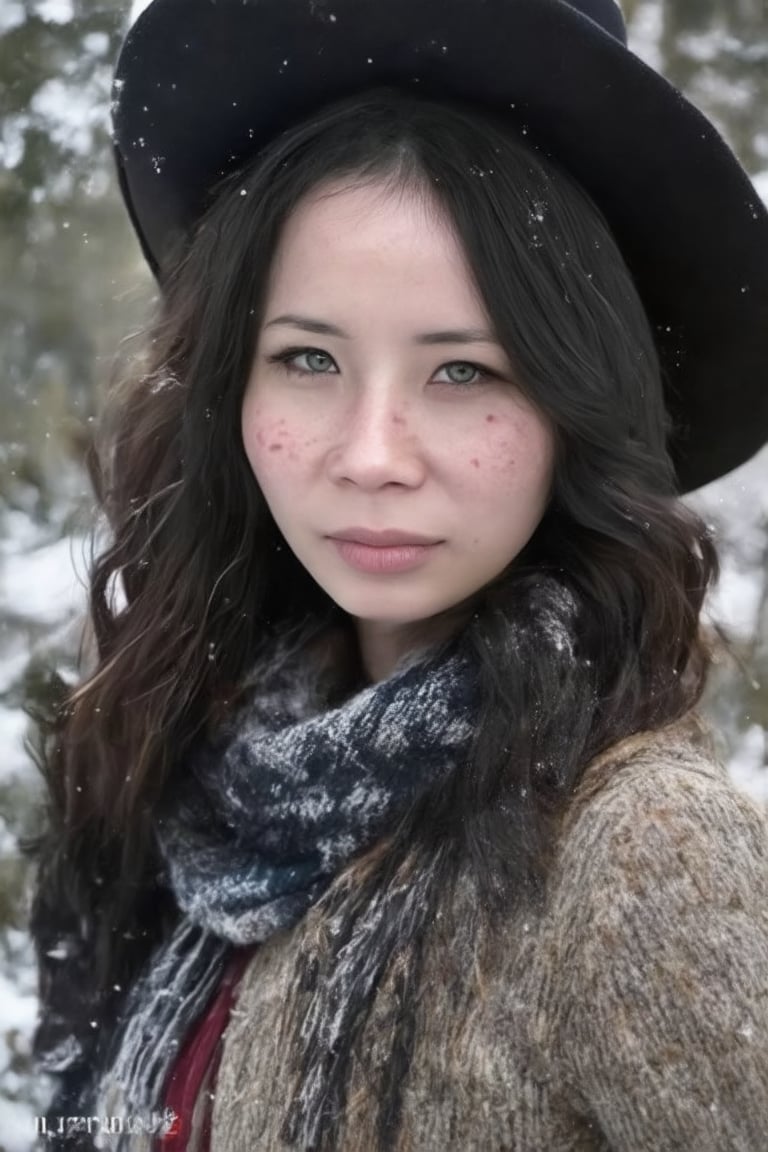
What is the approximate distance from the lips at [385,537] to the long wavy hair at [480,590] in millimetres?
111

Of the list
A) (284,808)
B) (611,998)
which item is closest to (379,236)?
(284,808)

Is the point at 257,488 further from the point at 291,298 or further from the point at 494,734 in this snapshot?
the point at 494,734

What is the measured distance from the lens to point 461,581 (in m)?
1.34

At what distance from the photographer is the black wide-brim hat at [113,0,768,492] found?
1.28 metres

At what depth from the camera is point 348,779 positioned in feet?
4.23

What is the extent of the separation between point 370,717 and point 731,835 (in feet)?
1.20

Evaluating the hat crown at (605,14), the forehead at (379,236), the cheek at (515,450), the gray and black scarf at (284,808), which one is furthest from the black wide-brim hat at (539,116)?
the gray and black scarf at (284,808)

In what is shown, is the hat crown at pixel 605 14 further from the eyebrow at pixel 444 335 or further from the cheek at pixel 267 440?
the cheek at pixel 267 440

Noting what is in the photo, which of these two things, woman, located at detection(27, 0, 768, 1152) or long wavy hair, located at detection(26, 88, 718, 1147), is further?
long wavy hair, located at detection(26, 88, 718, 1147)

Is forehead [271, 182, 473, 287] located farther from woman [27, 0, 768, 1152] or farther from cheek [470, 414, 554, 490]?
cheek [470, 414, 554, 490]

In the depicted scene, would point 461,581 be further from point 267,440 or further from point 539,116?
point 539,116

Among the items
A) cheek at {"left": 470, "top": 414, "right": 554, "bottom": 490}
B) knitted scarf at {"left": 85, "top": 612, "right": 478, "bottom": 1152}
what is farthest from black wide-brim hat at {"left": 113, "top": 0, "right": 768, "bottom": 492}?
knitted scarf at {"left": 85, "top": 612, "right": 478, "bottom": 1152}

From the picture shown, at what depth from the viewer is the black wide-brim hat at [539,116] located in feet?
4.18

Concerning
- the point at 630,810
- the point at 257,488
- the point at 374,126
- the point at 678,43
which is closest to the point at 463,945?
the point at 630,810
